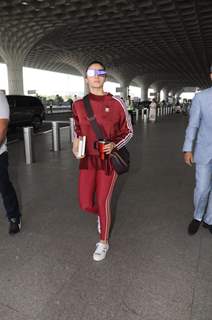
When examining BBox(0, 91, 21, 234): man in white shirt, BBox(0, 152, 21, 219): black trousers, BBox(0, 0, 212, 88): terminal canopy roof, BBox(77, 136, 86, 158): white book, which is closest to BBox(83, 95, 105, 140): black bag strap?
BBox(77, 136, 86, 158): white book

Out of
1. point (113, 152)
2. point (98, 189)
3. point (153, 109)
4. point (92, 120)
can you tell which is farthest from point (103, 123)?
point (153, 109)

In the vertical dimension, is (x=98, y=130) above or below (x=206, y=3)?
below

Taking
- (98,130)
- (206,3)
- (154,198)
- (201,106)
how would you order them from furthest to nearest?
1. (206,3)
2. (154,198)
3. (201,106)
4. (98,130)

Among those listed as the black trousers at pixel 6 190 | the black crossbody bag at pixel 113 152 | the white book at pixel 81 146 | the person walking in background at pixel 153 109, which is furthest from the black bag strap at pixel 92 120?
the person walking in background at pixel 153 109

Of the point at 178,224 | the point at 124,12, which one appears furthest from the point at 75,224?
the point at 124,12

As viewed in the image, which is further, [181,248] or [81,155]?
[181,248]

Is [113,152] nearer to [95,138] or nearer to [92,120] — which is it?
[95,138]

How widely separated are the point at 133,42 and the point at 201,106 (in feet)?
111

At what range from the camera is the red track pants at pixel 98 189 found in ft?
10.1

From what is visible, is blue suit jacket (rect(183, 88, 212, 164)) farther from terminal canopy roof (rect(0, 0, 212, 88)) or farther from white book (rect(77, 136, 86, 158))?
terminal canopy roof (rect(0, 0, 212, 88))

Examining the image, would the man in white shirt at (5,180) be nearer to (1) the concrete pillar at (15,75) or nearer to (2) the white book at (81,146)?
(2) the white book at (81,146)

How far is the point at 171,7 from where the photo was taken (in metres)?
22.3

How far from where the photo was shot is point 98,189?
3135mm

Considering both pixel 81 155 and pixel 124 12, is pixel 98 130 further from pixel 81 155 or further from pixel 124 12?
pixel 124 12
